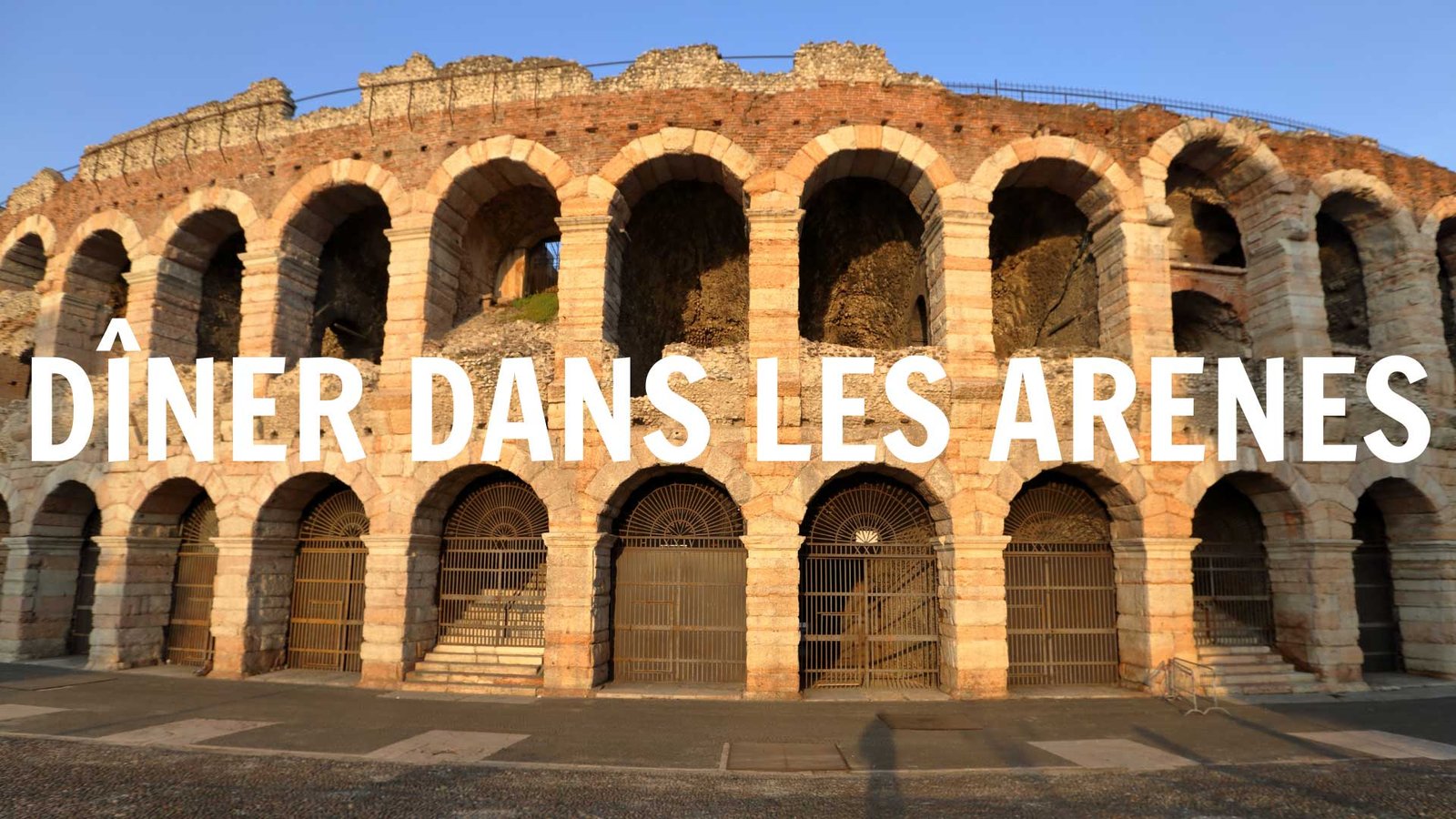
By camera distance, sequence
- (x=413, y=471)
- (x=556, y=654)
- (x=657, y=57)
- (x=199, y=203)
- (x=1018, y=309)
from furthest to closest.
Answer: (x=1018, y=309) → (x=199, y=203) → (x=657, y=57) → (x=413, y=471) → (x=556, y=654)

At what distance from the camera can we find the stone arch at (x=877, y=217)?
12.4 meters

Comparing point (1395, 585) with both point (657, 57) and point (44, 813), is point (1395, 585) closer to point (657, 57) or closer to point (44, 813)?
point (657, 57)

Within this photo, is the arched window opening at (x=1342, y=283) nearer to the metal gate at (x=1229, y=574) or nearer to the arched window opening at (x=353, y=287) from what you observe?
the metal gate at (x=1229, y=574)

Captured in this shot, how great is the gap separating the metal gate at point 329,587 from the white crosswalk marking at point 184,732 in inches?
156

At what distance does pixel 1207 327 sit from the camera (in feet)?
48.6

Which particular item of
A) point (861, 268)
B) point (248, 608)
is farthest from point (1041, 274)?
point (248, 608)

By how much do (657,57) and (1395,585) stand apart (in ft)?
52.9

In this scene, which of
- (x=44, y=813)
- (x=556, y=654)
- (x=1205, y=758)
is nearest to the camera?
(x=44, y=813)

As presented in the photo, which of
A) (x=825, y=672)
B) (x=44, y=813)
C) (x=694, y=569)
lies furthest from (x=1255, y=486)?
(x=44, y=813)

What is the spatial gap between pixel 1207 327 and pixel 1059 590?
660 cm

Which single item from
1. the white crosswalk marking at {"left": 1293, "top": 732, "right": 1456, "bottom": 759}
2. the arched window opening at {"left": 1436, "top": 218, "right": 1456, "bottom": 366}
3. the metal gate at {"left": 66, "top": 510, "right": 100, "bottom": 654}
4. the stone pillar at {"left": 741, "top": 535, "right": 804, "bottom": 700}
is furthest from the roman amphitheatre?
the white crosswalk marking at {"left": 1293, "top": 732, "right": 1456, "bottom": 759}

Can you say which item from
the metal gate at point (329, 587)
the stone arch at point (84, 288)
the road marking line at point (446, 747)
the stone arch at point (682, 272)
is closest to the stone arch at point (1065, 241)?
the stone arch at point (682, 272)

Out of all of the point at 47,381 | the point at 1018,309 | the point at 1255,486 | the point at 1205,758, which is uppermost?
the point at 1018,309

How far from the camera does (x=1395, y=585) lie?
13.2 metres
